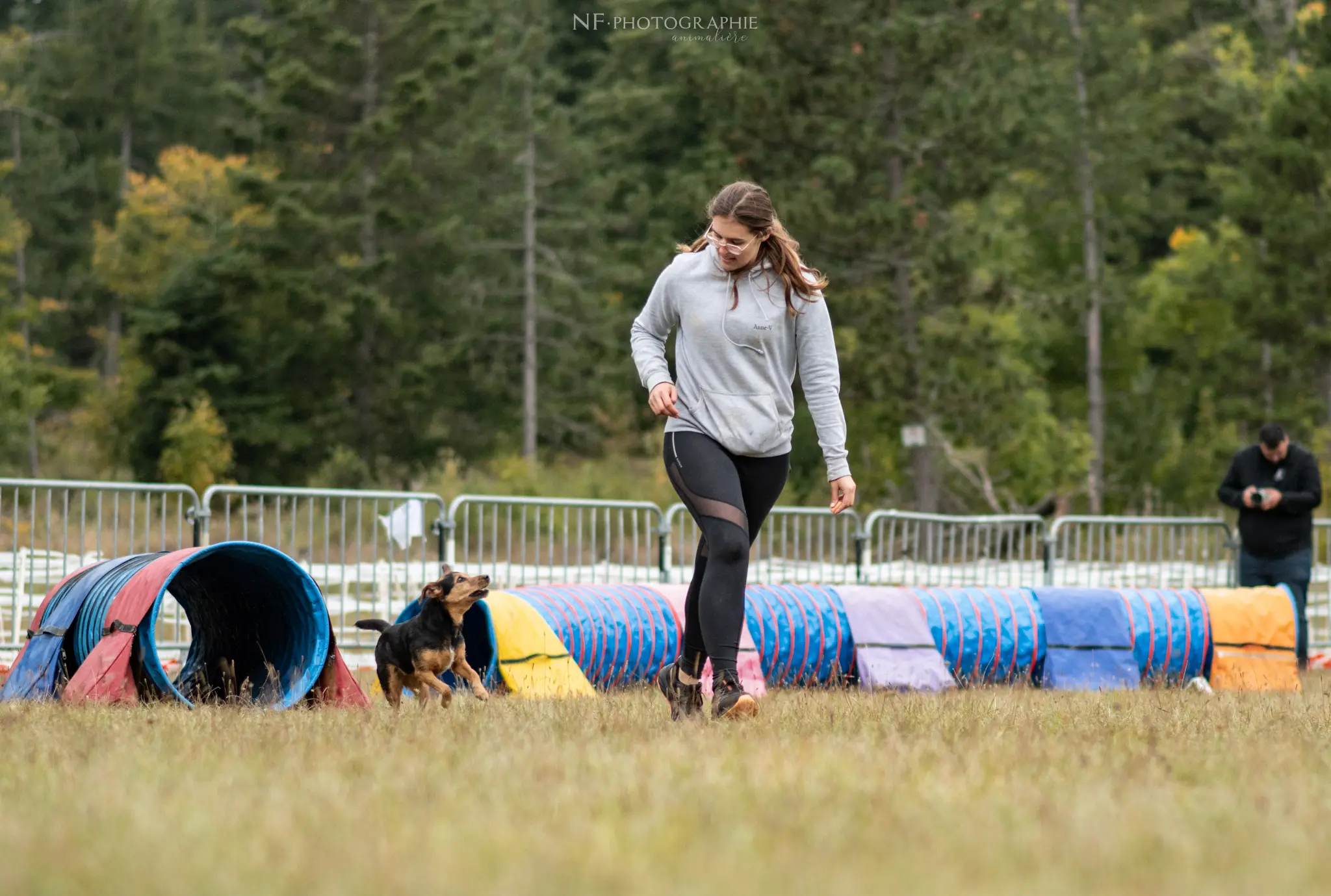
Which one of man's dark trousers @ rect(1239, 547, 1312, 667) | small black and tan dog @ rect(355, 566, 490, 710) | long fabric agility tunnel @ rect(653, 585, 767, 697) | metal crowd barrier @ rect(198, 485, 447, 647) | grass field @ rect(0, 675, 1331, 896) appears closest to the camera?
grass field @ rect(0, 675, 1331, 896)

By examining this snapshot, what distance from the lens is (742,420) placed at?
5422mm

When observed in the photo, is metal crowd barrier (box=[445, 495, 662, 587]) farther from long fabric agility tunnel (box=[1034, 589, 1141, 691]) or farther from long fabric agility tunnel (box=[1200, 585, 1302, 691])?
long fabric agility tunnel (box=[1200, 585, 1302, 691])

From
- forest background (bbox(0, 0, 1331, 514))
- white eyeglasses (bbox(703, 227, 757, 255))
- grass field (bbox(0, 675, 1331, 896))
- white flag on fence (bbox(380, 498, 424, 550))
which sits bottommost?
grass field (bbox(0, 675, 1331, 896))

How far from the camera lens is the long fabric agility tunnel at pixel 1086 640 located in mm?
10031

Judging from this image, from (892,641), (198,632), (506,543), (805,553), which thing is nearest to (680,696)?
(198,632)

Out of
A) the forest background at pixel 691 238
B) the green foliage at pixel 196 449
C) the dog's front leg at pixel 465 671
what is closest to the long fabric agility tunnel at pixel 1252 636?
the dog's front leg at pixel 465 671

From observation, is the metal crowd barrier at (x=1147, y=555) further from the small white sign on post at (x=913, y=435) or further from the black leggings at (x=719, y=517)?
the black leggings at (x=719, y=517)

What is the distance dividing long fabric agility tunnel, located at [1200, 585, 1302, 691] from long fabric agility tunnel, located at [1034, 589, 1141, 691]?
0.73 metres

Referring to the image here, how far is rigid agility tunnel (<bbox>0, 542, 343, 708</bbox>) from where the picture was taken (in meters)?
6.59

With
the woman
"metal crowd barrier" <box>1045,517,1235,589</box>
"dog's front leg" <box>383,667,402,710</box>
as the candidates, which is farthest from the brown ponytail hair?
"metal crowd barrier" <box>1045,517,1235,589</box>

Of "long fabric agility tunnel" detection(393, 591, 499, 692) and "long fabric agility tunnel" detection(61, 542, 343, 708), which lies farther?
"long fabric agility tunnel" detection(393, 591, 499, 692)

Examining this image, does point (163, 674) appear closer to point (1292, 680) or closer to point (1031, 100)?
point (1292, 680)

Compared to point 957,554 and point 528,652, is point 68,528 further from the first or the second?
point 957,554

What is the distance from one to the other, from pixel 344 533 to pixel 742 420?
716 cm
